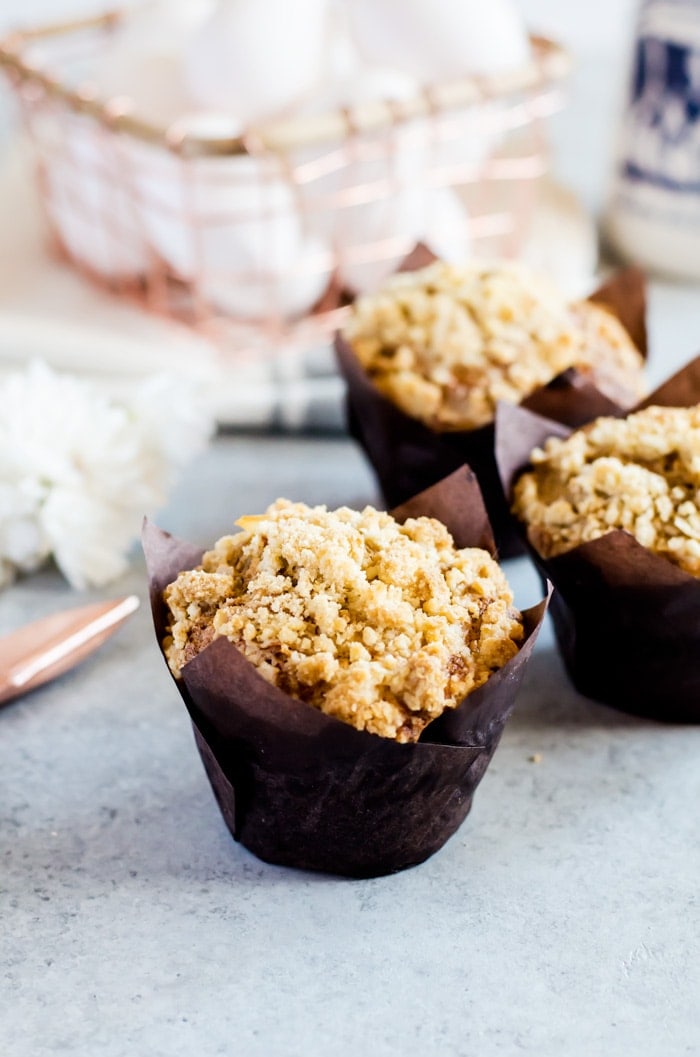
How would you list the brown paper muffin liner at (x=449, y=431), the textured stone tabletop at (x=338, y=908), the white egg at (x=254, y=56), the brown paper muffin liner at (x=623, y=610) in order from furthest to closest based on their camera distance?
the white egg at (x=254, y=56), the brown paper muffin liner at (x=449, y=431), the brown paper muffin liner at (x=623, y=610), the textured stone tabletop at (x=338, y=908)

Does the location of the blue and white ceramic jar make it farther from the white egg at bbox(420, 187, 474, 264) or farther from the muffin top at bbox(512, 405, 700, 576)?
the muffin top at bbox(512, 405, 700, 576)

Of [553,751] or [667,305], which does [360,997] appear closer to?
[553,751]

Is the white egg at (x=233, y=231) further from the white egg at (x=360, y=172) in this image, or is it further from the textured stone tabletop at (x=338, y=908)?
the textured stone tabletop at (x=338, y=908)

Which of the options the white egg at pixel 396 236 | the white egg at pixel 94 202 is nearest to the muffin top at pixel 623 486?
the white egg at pixel 396 236

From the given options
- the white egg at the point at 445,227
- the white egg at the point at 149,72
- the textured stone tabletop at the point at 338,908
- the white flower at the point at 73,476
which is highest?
the white egg at the point at 149,72

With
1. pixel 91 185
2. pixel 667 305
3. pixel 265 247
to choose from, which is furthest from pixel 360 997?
pixel 667 305

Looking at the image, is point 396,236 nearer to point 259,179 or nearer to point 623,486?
point 259,179

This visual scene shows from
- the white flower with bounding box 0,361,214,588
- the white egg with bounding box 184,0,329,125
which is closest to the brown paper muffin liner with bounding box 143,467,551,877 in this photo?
the white flower with bounding box 0,361,214,588
